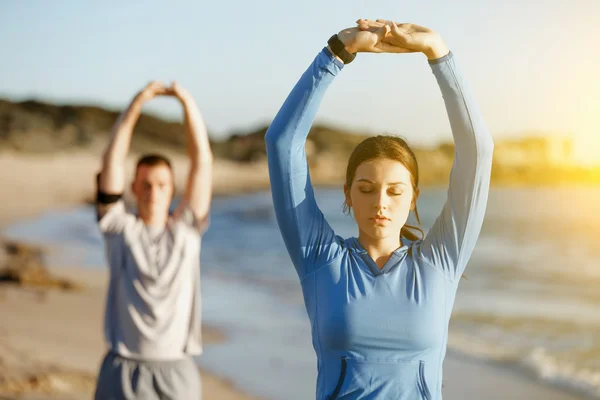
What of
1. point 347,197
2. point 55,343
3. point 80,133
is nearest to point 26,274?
point 55,343

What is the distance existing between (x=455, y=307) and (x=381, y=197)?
9.96 m

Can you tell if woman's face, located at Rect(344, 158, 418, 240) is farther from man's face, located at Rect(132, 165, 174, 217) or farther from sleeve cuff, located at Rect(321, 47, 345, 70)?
man's face, located at Rect(132, 165, 174, 217)

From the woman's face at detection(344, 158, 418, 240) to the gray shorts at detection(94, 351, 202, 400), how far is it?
1.49m

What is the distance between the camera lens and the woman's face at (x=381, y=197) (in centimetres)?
202

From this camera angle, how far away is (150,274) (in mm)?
3232

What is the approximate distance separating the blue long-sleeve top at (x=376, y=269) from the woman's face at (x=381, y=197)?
0.23 ft

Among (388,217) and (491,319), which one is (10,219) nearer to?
(491,319)

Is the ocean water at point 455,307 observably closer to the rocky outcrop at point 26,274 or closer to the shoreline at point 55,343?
the shoreline at point 55,343

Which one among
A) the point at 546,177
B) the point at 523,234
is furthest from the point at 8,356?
the point at 546,177

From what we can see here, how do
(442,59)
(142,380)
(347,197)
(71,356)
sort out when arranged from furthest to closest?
(71,356)
(142,380)
(347,197)
(442,59)

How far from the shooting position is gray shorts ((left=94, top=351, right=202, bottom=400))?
3170 mm

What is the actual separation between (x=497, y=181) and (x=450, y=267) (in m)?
81.6

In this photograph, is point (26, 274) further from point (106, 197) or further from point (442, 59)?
point (442, 59)

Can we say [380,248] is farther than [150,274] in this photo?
No
